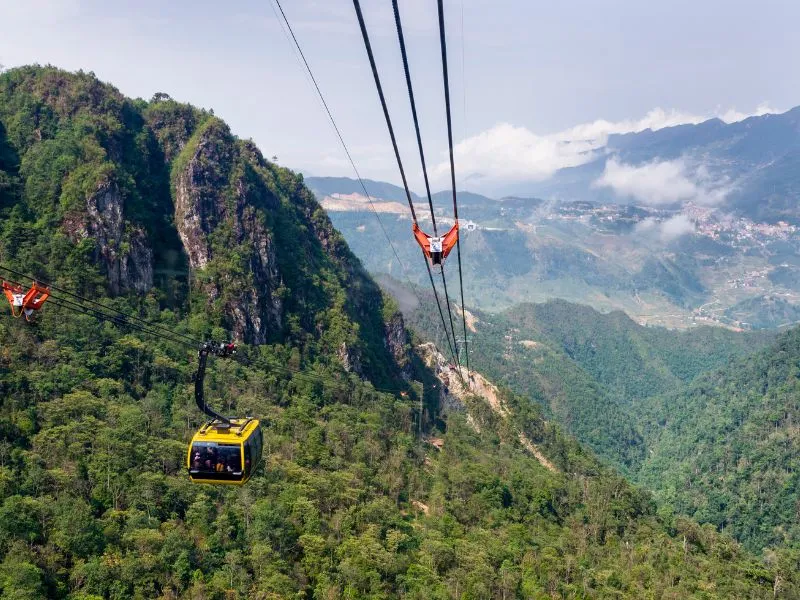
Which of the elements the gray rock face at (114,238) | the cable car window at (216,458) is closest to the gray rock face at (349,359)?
the gray rock face at (114,238)

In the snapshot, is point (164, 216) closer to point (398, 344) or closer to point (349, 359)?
point (349, 359)

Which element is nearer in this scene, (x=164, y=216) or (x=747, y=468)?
(x=164, y=216)

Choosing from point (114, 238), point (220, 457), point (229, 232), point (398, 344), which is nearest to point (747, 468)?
point (398, 344)

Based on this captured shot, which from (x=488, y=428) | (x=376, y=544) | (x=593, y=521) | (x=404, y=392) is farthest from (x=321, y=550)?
(x=488, y=428)

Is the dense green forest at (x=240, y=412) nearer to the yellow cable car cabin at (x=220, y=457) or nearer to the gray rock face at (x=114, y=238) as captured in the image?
the gray rock face at (x=114, y=238)

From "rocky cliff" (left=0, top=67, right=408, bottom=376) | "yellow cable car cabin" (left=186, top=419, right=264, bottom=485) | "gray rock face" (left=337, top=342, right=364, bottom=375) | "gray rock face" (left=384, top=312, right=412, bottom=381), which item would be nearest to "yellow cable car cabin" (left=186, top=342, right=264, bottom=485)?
"yellow cable car cabin" (left=186, top=419, right=264, bottom=485)

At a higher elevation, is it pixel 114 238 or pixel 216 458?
pixel 114 238

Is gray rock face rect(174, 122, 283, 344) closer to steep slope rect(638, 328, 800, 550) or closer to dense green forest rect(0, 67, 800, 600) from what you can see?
dense green forest rect(0, 67, 800, 600)
